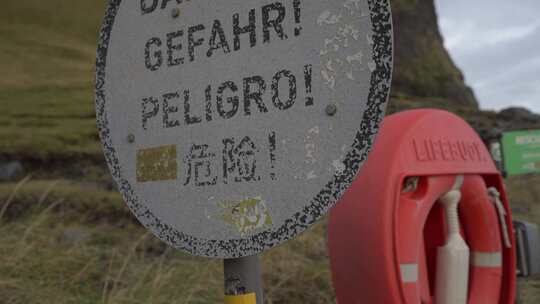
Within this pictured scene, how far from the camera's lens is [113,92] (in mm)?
1341

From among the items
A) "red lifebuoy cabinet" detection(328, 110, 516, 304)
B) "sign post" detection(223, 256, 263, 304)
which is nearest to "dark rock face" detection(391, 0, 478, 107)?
"red lifebuoy cabinet" detection(328, 110, 516, 304)

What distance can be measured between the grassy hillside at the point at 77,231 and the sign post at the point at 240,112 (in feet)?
5.08

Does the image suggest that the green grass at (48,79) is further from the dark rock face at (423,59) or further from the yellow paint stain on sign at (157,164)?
the dark rock face at (423,59)

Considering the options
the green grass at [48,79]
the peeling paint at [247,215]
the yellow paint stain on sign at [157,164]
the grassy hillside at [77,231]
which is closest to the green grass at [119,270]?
the grassy hillside at [77,231]

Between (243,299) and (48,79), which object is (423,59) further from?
(243,299)

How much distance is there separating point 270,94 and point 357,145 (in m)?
0.19

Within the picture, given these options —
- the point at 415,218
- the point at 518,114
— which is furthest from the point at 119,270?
the point at 518,114

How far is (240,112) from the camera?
1.13 metres

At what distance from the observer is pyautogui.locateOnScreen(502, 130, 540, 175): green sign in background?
3453mm

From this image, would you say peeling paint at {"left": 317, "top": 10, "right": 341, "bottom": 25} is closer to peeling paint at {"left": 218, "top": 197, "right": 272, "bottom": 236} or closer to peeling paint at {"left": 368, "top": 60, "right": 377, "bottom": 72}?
peeling paint at {"left": 368, "top": 60, "right": 377, "bottom": 72}

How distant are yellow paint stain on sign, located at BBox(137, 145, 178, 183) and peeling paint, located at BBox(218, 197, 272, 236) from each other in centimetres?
15

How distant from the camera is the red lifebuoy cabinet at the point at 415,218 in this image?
6.78 ft

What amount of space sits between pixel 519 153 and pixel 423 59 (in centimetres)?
2314

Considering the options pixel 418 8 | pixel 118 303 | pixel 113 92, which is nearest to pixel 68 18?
pixel 418 8
